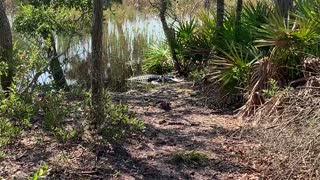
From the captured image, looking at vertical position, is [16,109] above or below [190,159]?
above

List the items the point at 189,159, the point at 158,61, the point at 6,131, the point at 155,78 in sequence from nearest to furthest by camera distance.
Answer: the point at 6,131 < the point at 189,159 < the point at 155,78 < the point at 158,61

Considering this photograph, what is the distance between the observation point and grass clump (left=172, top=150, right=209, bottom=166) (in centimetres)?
534

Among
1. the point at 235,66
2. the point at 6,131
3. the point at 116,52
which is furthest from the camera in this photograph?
the point at 116,52

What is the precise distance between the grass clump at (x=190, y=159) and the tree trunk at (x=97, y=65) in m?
0.89

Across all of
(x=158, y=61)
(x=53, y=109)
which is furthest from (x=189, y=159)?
(x=158, y=61)

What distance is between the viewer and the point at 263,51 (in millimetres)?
7531

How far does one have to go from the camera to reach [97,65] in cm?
557

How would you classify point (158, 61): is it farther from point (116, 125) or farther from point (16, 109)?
point (16, 109)

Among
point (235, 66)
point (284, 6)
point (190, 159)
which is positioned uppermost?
point (284, 6)

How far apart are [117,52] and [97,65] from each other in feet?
29.7

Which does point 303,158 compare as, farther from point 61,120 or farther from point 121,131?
point 61,120

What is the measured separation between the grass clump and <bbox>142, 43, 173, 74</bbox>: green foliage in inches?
275

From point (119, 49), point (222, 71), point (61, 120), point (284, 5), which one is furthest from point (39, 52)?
point (119, 49)

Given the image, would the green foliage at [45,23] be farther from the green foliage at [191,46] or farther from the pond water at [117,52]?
the green foliage at [191,46]
